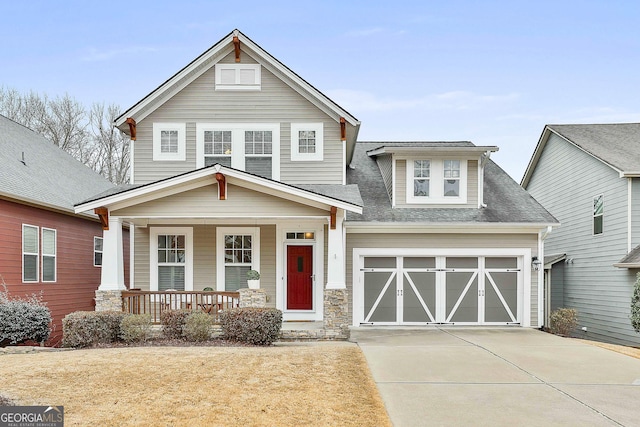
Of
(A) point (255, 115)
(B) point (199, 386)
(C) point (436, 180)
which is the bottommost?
(B) point (199, 386)

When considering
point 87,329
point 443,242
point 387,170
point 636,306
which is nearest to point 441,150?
point 387,170

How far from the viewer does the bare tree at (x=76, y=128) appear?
30.5 metres

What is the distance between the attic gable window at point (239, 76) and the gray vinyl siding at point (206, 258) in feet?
12.7

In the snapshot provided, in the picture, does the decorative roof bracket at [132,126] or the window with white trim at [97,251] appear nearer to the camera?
the decorative roof bracket at [132,126]

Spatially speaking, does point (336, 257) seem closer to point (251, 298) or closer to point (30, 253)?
point (251, 298)

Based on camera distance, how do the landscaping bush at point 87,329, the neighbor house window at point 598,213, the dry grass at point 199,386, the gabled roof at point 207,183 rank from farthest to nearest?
the neighbor house window at point 598,213, the gabled roof at point 207,183, the landscaping bush at point 87,329, the dry grass at point 199,386

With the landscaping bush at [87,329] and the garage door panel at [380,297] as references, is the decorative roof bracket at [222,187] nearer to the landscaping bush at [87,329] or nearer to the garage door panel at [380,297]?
the landscaping bush at [87,329]

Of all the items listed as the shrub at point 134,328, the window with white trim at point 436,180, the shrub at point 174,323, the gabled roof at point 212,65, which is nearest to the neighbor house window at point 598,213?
the window with white trim at point 436,180

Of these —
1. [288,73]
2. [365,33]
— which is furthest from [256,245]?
[365,33]

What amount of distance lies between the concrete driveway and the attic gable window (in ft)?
24.3

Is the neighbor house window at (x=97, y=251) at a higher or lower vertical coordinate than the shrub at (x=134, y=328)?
higher

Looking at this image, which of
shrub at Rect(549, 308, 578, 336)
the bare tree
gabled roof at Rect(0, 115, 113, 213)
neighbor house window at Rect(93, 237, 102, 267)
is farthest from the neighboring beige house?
the bare tree

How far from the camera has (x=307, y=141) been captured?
14.8 m

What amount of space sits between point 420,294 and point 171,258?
697 centimetres
